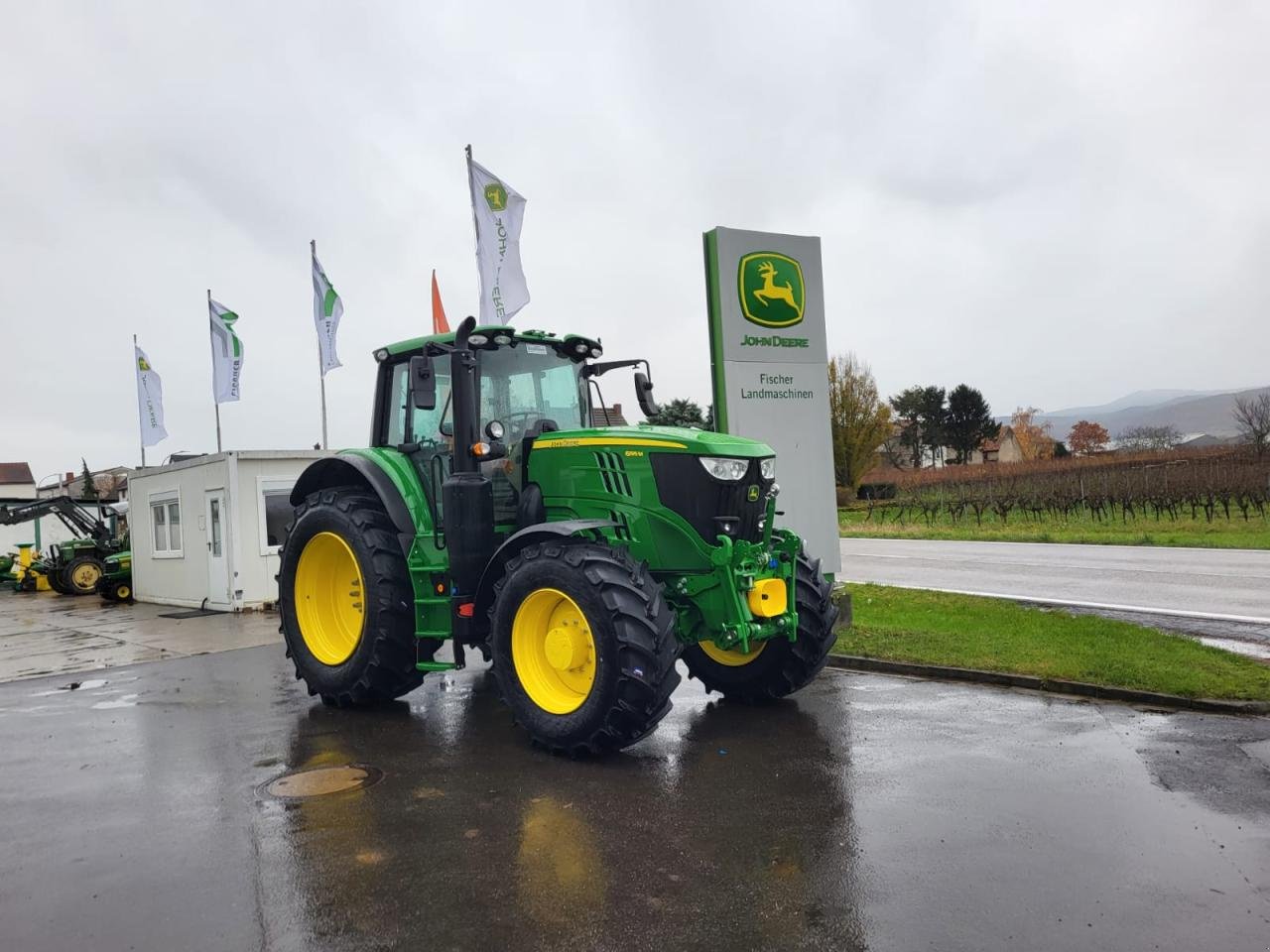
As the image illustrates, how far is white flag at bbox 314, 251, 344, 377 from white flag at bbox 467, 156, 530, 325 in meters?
6.60

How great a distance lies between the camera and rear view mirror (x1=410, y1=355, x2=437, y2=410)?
261 inches

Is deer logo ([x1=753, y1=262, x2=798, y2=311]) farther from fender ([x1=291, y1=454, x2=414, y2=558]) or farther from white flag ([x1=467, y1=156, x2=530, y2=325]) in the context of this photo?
white flag ([x1=467, y1=156, x2=530, y2=325])

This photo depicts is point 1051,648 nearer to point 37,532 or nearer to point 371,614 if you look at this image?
point 371,614

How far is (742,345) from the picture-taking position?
10.4m

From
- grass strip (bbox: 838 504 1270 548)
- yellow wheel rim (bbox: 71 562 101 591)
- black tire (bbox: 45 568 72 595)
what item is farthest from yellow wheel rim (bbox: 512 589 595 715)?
black tire (bbox: 45 568 72 595)

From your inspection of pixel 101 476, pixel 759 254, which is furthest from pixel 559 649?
pixel 101 476

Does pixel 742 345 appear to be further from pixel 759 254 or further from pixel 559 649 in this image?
pixel 559 649

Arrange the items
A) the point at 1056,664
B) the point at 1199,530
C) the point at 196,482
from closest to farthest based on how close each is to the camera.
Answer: the point at 1056,664 → the point at 196,482 → the point at 1199,530

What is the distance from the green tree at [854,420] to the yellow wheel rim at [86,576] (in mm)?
38025

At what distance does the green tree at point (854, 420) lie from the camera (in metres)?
54.4

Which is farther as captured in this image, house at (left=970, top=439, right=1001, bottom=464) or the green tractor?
house at (left=970, top=439, right=1001, bottom=464)

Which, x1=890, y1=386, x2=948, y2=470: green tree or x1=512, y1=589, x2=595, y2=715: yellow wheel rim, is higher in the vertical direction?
x1=890, y1=386, x2=948, y2=470: green tree

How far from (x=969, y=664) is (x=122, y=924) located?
664 cm

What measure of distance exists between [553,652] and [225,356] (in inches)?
800
